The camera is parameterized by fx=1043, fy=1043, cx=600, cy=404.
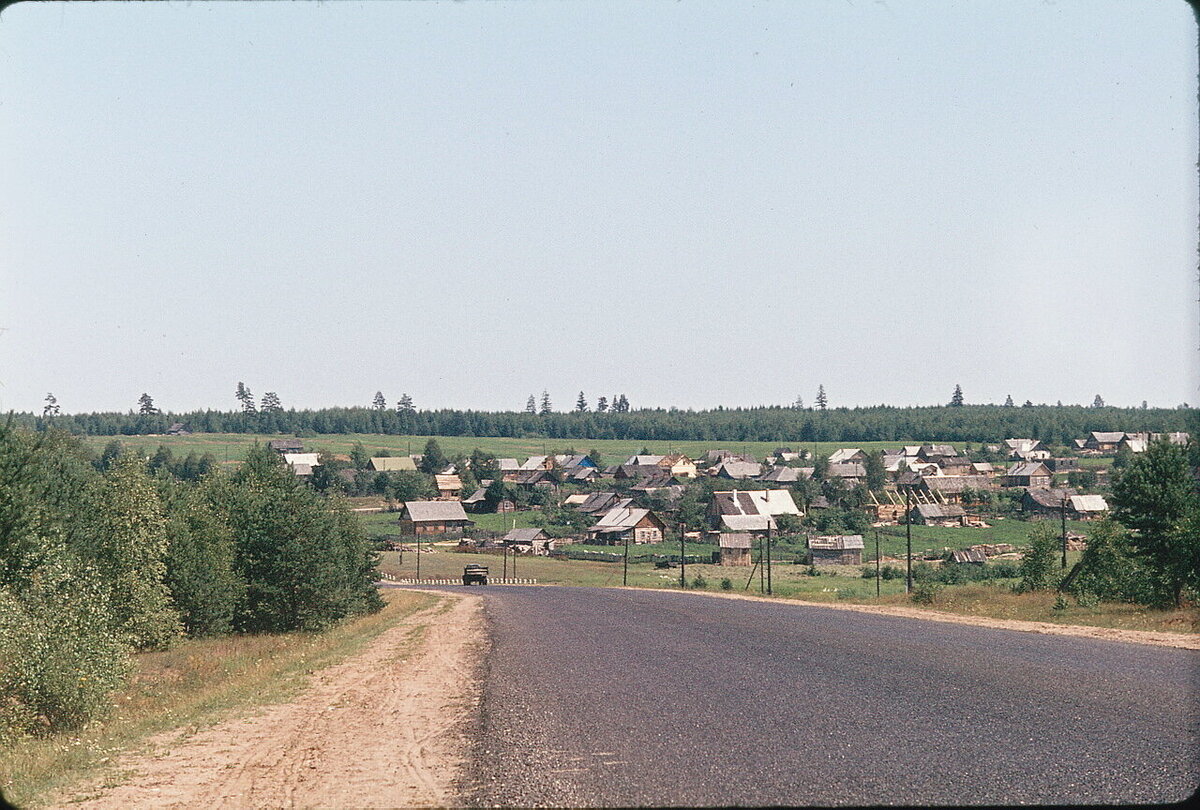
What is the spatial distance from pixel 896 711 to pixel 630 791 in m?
6.18

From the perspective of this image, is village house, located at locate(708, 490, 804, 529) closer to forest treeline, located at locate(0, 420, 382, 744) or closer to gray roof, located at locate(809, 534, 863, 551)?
gray roof, located at locate(809, 534, 863, 551)

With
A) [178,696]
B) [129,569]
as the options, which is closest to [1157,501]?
[178,696]

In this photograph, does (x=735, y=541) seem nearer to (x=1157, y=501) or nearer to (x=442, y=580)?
(x=442, y=580)

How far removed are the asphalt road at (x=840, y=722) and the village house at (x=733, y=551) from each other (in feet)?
270

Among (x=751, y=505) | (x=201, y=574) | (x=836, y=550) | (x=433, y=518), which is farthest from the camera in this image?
(x=433, y=518)

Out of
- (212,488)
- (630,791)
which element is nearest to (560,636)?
(630,791)

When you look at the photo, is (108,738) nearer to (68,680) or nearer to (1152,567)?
(68,680)

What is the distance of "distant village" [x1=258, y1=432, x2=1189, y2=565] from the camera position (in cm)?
12681

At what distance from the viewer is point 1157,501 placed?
147ft

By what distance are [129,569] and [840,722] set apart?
3414 cm

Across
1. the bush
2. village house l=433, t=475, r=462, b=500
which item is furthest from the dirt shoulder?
village house l=433, t=475, r=462, b=500

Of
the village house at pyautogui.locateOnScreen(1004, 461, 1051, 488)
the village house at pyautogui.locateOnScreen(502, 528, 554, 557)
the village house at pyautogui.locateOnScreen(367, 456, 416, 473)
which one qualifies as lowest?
the village house at pyautogui.locateOnScreen(502, 528, 554, 557)

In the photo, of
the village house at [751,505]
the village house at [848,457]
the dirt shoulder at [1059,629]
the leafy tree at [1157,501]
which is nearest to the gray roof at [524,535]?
the village house at [751,505]

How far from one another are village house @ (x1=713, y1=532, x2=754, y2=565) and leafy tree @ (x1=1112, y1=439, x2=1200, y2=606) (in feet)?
210
